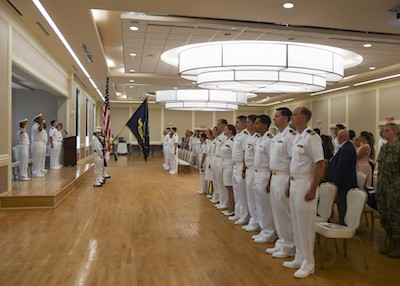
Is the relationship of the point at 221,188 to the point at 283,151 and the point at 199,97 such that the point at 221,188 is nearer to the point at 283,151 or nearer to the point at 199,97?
the point at 283,151

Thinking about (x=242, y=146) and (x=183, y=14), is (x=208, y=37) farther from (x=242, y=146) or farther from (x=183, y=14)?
(x=242, y=146)

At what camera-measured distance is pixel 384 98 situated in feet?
44.4

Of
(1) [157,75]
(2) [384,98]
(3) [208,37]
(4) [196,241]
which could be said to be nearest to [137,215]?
(4) [196,241]

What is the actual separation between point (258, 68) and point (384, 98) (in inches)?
350

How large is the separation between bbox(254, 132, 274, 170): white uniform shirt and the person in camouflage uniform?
1.33 metres

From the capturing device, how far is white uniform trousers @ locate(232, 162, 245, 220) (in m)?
5.93

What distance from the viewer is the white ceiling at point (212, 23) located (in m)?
5.82

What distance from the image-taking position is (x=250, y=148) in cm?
542

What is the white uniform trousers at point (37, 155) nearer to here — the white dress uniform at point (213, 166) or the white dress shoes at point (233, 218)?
the white dress uniform at point (213, 166)

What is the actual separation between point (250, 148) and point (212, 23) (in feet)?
8.41

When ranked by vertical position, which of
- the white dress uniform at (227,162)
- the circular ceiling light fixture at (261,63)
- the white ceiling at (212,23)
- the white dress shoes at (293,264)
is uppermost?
the white ceiling at (212,23)

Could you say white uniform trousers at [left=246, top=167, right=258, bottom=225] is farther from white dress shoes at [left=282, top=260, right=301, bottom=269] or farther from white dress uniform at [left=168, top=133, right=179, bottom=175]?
white dress uniform at [left=168, top=133, right=179, bottom=175]

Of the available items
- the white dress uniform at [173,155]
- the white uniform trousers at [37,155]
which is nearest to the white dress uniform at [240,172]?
the white uniform trousers at [37,155]

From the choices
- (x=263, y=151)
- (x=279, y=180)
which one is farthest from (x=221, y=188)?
(x=279, y=180)
